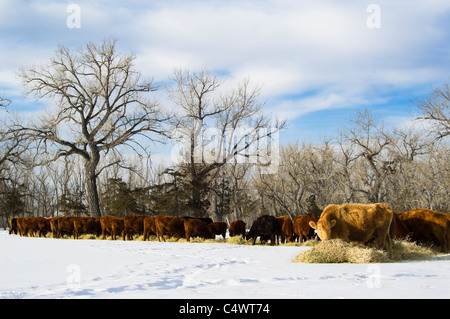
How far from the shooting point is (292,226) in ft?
68.7

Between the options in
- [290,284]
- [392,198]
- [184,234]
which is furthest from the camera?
[392,198]

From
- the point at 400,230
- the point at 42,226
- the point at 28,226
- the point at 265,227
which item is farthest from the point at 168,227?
the point at 400,230

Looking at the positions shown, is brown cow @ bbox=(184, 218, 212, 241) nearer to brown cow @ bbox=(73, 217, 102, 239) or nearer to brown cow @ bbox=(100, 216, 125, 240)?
brown cow @ bbox=(100, 216, 125, 240)

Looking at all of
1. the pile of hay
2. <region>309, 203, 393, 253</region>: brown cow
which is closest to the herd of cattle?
<region>309, 203, 393, 253</region>: brown cow

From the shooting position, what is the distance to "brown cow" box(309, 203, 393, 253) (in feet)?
35.2

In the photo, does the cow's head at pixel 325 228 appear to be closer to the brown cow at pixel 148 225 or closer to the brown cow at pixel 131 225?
the brown cow at pixel 148 225

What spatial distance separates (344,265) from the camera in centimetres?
932

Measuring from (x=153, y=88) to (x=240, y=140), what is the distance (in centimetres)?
891

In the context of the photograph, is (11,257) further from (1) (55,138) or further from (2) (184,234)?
(1) (55,138)

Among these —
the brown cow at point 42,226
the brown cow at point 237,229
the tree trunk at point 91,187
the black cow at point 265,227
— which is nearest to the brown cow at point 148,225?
the brown cow at point 237,229

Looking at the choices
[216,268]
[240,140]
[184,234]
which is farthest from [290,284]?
[240,140]

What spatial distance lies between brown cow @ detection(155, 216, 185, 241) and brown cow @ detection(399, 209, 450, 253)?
1072 cm

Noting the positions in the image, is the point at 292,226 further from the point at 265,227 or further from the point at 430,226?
the point at 430,226

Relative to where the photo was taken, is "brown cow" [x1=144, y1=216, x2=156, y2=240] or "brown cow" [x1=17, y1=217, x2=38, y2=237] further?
"brown cow" [x1=17, y1=217, x2=38, y2=237]
